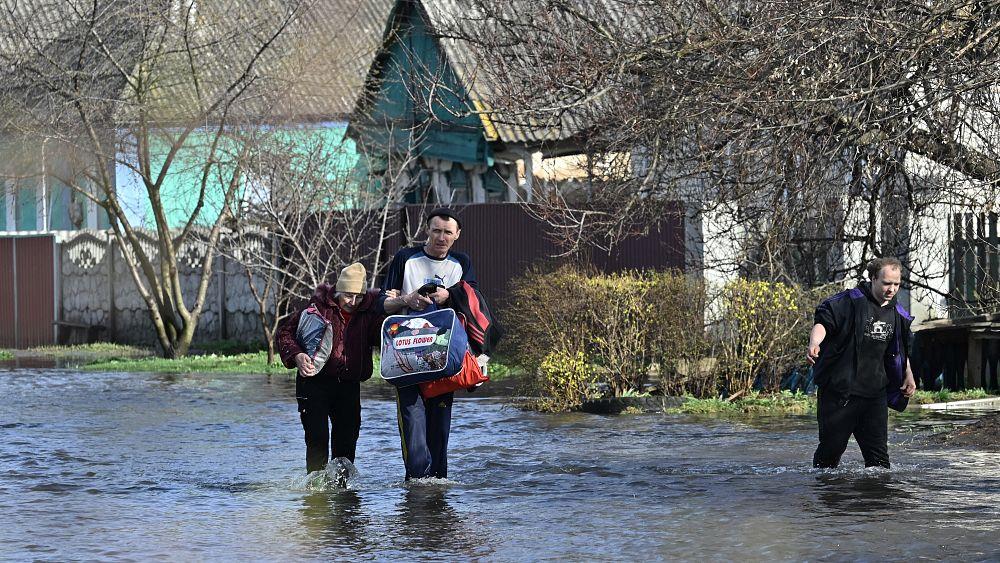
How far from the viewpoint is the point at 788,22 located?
10703 mm

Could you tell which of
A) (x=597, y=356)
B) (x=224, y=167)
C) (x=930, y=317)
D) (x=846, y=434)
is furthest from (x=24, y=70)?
(x=846, y=434)

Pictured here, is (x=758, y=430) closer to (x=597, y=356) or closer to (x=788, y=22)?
(x=597, y=356)

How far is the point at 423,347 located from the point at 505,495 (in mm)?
1043

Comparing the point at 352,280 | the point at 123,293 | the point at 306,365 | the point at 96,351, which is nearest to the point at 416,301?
the point at 352,280

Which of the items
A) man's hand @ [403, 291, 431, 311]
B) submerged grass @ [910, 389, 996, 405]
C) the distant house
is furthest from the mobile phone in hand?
the distant house

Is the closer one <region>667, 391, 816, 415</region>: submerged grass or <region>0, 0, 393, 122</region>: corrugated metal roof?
<region>667, 391, 816, 415</region>: submerged grass

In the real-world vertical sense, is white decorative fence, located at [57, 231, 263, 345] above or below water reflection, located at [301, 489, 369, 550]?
above

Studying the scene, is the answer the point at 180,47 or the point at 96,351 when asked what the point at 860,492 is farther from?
the point at 96,351

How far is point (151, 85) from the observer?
69.7ft

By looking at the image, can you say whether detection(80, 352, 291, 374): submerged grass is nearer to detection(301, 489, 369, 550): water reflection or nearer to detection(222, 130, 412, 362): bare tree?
detection(222, 130, 412, 362): bare tree

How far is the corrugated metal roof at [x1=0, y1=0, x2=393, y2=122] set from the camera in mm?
20484

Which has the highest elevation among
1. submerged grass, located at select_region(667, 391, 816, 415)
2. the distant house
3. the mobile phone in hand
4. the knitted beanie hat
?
the distant house

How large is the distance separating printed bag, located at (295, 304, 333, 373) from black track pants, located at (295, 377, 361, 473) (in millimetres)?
203

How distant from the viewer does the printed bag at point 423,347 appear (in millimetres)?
8938
